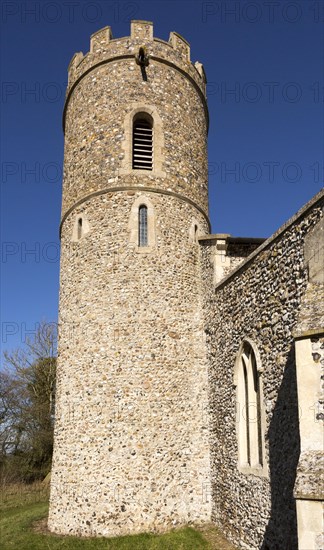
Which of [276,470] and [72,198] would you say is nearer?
[276,470]

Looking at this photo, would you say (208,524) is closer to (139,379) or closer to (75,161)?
(139,379)

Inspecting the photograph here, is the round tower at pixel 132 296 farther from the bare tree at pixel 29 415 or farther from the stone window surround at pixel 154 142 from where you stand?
the bare tree at pixel 29 415

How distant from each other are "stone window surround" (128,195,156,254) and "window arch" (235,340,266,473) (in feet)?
12.3

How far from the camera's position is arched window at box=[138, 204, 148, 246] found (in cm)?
1204

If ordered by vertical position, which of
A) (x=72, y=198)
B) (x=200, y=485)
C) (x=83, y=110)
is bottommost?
(x=200, y=485)

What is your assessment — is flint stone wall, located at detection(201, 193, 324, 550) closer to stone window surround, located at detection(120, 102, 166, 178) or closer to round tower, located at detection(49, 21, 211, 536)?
round tower, located at detection(49, 21, 211, 536)

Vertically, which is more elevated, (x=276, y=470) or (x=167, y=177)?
(x=167, y=177)

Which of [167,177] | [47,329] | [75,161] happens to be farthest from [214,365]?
[47,329]

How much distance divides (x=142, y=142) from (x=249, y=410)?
7.79m

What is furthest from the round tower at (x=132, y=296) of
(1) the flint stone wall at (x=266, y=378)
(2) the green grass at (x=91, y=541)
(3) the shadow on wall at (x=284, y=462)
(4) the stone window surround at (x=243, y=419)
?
(3) the shadow on wall at (x=284, y=462)

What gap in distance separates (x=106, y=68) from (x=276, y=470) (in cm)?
1135

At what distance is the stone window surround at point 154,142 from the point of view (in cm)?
1240

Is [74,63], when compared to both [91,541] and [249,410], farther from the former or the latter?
[91,541]

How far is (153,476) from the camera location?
10.4 m
